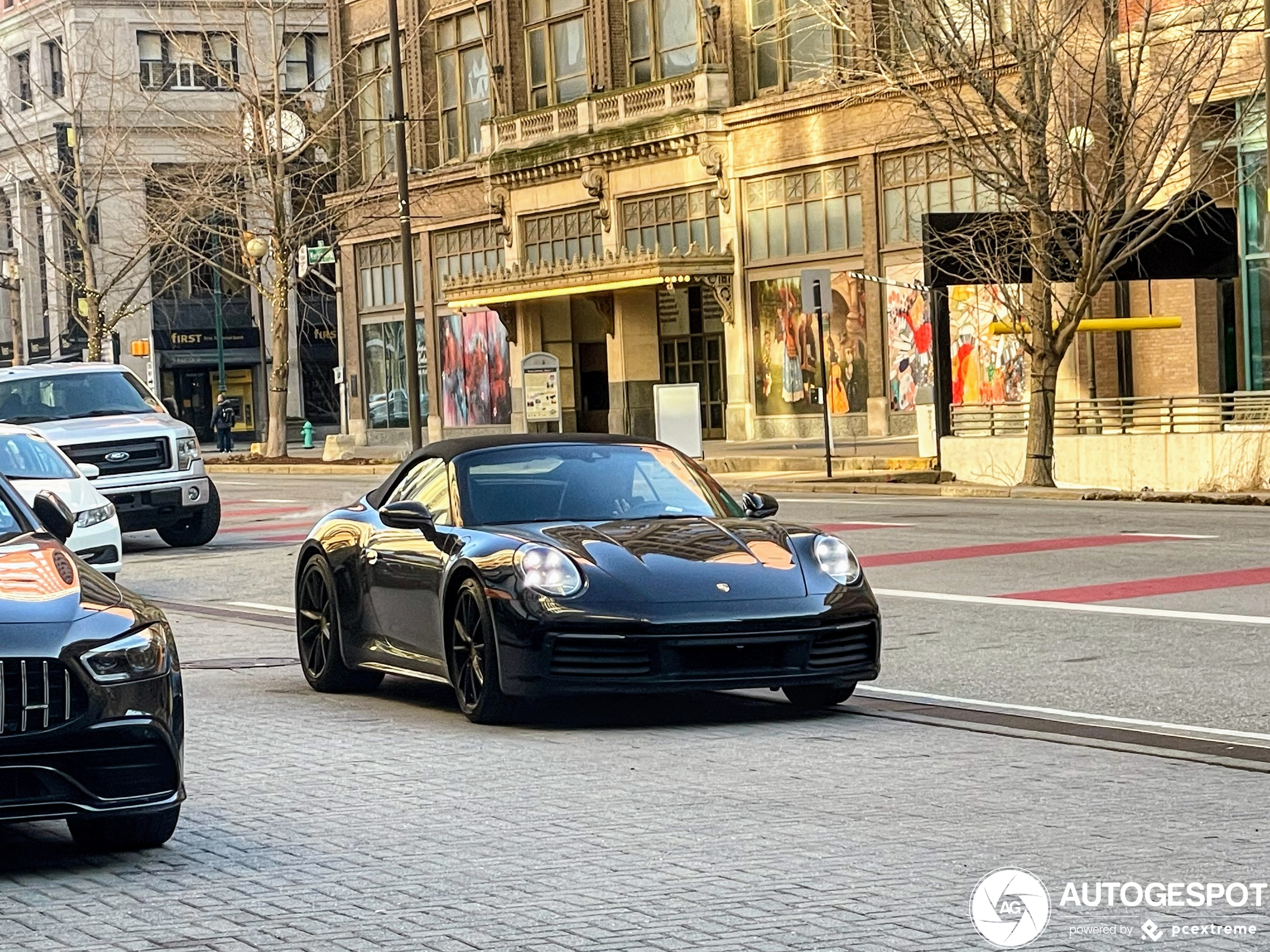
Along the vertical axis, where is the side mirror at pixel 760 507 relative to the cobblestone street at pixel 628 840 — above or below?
above

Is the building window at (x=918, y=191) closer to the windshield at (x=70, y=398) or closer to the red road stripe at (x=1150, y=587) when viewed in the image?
the windshield at (x=70, y=398)

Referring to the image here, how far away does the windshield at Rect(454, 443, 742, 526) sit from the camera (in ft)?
36.7

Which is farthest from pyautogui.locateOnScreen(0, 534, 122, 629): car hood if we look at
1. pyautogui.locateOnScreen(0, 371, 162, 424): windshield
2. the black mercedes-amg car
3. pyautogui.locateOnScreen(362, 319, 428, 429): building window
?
pyautogui.locateOnScreen(362, 319, 428, 429): building window

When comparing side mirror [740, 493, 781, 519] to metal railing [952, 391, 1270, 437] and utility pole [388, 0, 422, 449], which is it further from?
utility pole [388, 0, 422, 449]

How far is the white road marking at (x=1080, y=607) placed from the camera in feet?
45.1

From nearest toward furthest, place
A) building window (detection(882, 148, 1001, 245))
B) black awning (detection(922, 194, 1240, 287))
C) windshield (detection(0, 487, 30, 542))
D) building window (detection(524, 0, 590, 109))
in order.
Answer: windshield (detection(0, 487, 30, 542)) < black awning (detection(922, 194, 1240, 287)) < building window (detection(882, 148, 1001, 245)) < building window (detection(524, 0, 590, 109))

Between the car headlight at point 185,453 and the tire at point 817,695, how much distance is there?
14925 mm

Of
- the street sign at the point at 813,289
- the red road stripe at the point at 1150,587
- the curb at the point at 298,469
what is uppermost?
the street sign at the point at 813,289

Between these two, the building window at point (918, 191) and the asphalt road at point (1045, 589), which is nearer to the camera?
the asphalt road at point (1045, 589)

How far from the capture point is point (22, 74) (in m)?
84.2

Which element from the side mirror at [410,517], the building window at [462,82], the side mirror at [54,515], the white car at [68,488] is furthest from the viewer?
the building window at [462,82]

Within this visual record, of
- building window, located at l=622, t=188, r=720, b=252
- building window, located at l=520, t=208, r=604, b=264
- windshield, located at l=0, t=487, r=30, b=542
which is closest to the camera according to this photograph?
windshield, located at l=0, t=487, r=30, b=542

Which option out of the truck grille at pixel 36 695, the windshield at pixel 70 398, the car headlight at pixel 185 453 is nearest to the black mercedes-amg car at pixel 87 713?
the truck grille at pixel 36 695

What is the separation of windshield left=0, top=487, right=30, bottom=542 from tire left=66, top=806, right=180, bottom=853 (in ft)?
3.88
